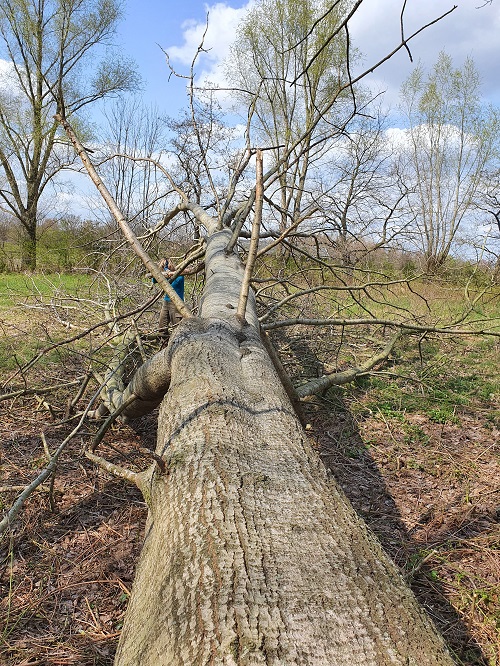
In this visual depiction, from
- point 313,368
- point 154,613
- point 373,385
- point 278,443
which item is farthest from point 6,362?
point 154,613

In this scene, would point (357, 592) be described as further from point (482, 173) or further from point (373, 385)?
point (482, 173)

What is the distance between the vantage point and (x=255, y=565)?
3.51ft

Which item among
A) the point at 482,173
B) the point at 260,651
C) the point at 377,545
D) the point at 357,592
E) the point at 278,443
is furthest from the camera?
the point at 482,173

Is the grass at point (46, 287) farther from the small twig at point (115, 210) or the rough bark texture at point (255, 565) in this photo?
the rough bark texture at point (255, 565)

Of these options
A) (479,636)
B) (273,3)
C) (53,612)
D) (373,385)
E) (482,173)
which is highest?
(273,3)

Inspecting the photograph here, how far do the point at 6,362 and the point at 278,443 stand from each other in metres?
4.55

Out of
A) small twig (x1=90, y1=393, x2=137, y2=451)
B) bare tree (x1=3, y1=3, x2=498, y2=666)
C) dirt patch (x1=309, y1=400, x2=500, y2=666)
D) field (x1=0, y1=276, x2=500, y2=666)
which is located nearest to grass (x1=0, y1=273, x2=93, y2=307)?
field (x1=0, y1=276, x2=500, y2=666)

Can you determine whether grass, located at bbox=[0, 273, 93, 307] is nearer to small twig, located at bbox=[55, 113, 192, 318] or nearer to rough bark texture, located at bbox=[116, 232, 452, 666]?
small twig, located at bbox=[55, 113, 192, 318]

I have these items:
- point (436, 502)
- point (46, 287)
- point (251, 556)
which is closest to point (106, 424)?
point (251, 556)

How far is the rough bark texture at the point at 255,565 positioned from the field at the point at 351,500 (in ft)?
2.93

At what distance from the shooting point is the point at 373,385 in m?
5.13

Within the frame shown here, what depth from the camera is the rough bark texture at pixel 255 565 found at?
88 cm

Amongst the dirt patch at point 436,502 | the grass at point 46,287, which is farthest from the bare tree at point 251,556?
the grass at point 46,287

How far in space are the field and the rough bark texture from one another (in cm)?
89
